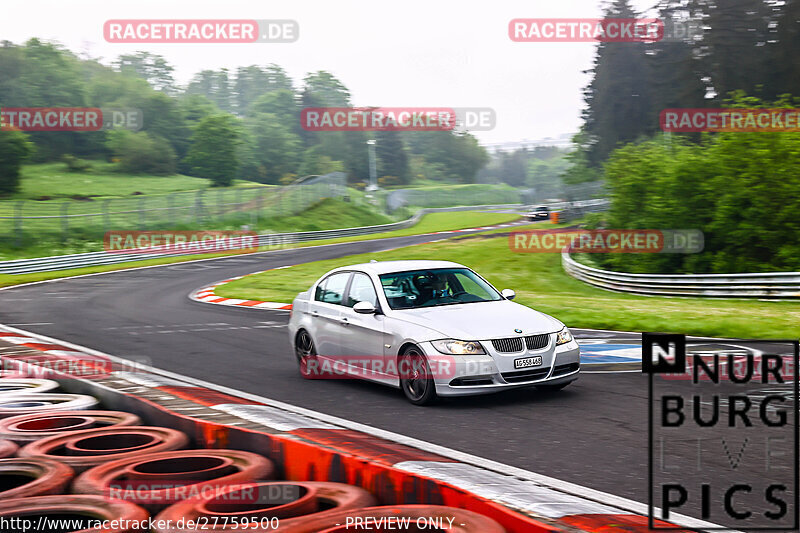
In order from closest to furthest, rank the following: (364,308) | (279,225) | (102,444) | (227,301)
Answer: (102,444) < (364,308) < (227,301) < (279,225)

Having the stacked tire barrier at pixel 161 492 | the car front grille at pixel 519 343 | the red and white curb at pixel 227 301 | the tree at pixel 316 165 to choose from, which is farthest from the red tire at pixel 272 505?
the tree at pixel 316 165

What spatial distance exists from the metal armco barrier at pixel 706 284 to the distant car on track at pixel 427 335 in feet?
52.5

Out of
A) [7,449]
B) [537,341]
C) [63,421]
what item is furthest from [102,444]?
[537,341]

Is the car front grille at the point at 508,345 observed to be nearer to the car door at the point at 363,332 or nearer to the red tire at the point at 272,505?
the car door at the point at 363,332

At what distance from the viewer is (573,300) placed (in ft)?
73.9

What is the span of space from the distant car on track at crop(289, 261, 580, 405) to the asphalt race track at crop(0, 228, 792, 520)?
0.90ft

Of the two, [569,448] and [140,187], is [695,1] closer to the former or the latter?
[140,187]

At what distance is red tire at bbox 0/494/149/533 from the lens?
14.1ft

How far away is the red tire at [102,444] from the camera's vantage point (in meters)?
5.50

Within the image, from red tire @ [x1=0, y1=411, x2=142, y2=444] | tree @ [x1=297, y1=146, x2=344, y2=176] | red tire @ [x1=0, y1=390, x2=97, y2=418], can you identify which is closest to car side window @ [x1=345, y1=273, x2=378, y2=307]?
red tire @ [x1=0, y1=390, x2=97, y2=418]

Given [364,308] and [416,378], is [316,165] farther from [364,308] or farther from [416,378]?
[416,378]

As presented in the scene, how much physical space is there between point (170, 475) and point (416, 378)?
4.17 metres

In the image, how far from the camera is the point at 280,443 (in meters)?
5.45

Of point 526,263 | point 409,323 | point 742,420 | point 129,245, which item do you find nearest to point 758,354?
point 742,420
